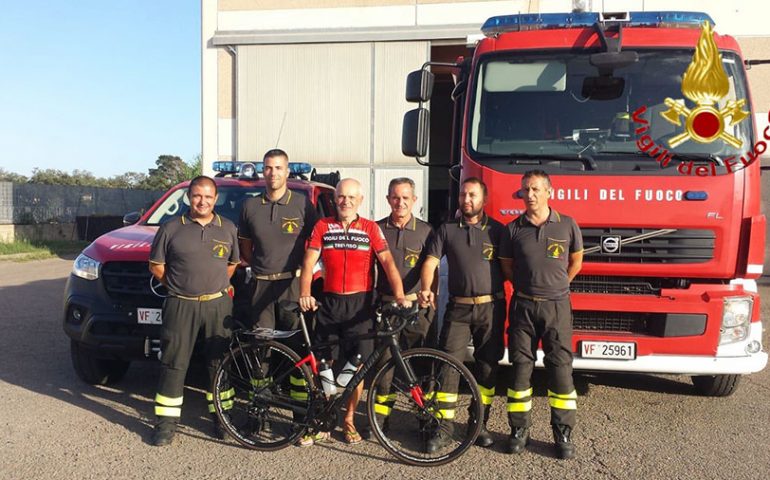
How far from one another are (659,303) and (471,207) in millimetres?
1564

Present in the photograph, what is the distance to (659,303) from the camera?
4691 millimetres

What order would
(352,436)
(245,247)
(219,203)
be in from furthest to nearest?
(219,203)
(245,247)
(352,436)

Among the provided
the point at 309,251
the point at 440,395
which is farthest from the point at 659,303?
the point at 309,251

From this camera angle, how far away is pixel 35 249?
1839cm

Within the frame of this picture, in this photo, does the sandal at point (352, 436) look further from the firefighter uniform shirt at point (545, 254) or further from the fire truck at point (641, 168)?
the fire truck at point (641, 168)

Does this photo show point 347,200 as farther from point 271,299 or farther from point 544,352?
point 544,352

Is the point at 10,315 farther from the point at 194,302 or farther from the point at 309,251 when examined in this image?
the point at 309,251

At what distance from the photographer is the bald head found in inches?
169

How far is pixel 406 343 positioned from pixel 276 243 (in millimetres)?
1138

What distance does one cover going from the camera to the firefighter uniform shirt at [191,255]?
447 cm

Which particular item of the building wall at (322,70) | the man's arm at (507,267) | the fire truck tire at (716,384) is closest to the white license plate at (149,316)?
the man's arm at (507,267)

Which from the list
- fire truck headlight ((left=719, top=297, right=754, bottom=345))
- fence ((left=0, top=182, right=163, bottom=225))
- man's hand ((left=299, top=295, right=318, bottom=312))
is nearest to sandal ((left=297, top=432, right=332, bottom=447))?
man's hand ((left=299, top=295, right=318, bottom=312))

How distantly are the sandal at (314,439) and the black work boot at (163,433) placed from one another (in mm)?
854

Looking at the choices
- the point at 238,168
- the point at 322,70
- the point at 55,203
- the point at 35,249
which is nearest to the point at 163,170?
the point at 55,203
